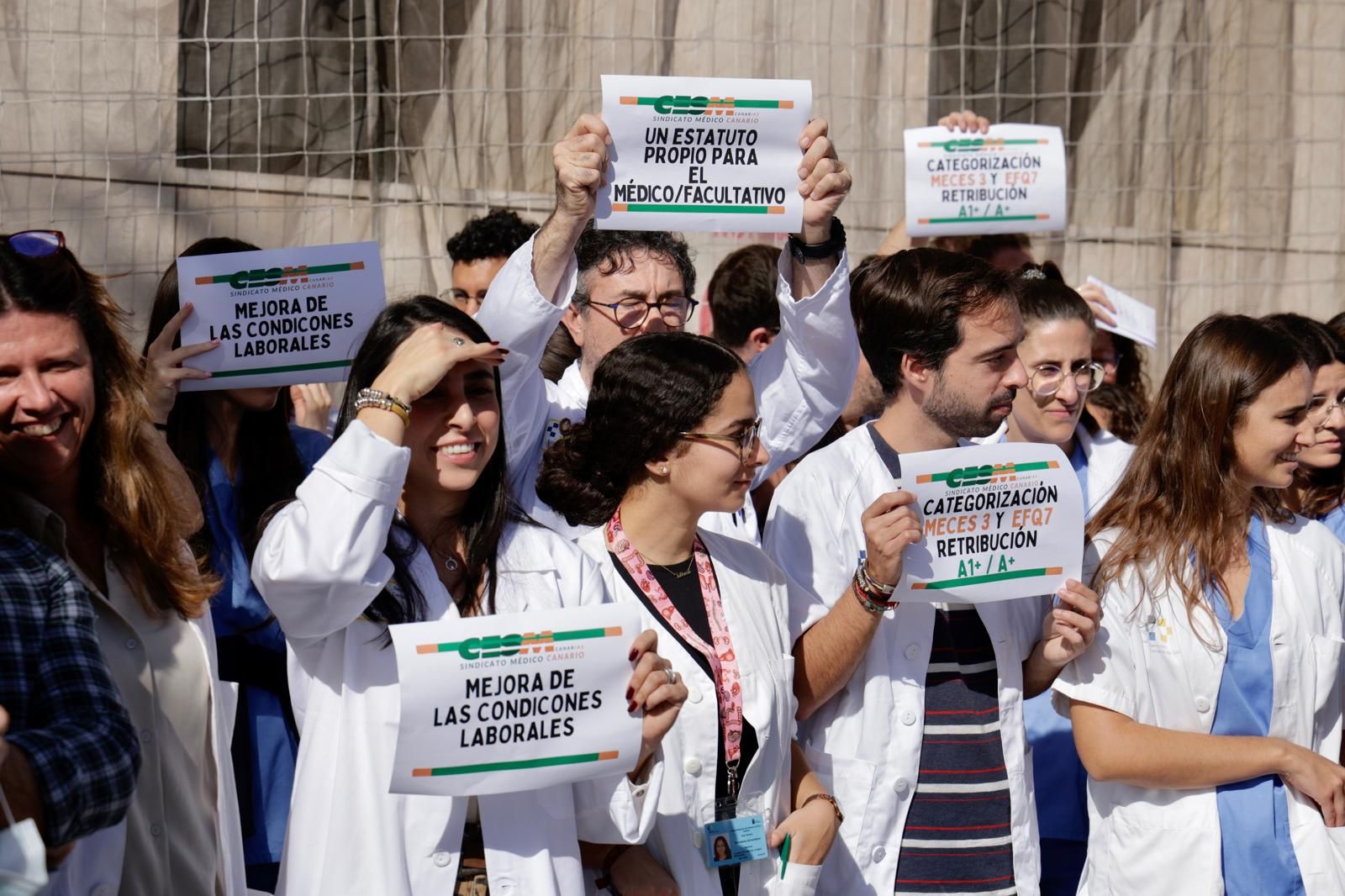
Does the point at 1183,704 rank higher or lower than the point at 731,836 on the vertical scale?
higher

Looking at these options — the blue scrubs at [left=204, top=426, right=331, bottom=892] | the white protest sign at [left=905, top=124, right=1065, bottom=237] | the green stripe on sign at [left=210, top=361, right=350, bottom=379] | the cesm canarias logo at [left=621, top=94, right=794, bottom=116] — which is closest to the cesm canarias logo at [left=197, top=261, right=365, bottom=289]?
the green stripe on sign at [left=210, top=361, right=350, bottom=379]

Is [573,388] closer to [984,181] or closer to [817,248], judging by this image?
[817,248]

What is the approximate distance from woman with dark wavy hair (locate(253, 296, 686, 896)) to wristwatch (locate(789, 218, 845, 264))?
917 mm

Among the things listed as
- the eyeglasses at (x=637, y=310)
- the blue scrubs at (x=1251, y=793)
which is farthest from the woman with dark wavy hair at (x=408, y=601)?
the blue scrubs at (x=1251, y=793)

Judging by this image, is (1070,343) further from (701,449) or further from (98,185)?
(98,185)

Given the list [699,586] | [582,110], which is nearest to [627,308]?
[699,586]

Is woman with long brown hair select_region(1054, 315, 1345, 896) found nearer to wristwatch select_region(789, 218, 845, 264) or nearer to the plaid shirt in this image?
wristwatch select_region(789, 218, 845, 264)

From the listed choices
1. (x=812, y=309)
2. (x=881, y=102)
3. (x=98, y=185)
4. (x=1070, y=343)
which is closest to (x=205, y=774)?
(x=812, y=309)

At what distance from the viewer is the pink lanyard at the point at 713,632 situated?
2969 mm

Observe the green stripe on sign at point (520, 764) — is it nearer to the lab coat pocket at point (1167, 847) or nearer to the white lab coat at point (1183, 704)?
the white lab coat at point (1183, 704)

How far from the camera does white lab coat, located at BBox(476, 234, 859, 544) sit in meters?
3.43

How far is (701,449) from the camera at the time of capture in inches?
120

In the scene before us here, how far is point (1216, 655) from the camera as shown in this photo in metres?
3.33

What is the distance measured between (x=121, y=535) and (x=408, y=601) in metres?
0.48
